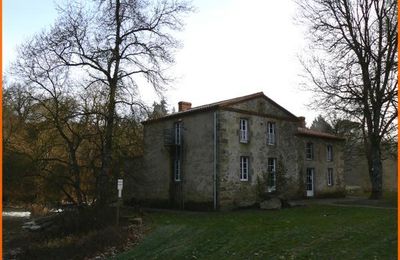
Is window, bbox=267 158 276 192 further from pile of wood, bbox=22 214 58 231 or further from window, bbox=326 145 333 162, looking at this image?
pile of wood, bbox=22 214 58 231

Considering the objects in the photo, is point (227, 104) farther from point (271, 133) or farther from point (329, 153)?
point (329, 153)

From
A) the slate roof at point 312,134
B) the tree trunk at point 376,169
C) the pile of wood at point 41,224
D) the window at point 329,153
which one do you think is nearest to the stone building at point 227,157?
the slate roof at point 312,134

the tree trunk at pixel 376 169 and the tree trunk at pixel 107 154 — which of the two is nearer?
the tree trunk at pixel 107 154

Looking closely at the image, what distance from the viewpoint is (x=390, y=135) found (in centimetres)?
3141

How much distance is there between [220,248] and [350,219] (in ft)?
19.9

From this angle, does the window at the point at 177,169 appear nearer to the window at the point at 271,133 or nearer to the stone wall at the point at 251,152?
the stone wall at the point at 251,152

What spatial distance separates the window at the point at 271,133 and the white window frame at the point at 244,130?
2.30 metres

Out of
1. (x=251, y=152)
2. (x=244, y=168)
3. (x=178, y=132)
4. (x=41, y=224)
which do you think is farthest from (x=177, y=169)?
(x=41, y=224)

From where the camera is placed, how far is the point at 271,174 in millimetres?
30453

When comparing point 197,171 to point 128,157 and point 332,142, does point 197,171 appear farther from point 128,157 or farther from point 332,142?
point 332,142

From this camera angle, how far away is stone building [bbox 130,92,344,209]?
27406mm

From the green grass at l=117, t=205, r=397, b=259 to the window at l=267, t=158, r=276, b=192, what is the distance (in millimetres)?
10330

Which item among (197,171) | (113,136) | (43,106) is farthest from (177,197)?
(43,106)

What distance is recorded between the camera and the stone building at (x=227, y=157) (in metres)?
27.4
